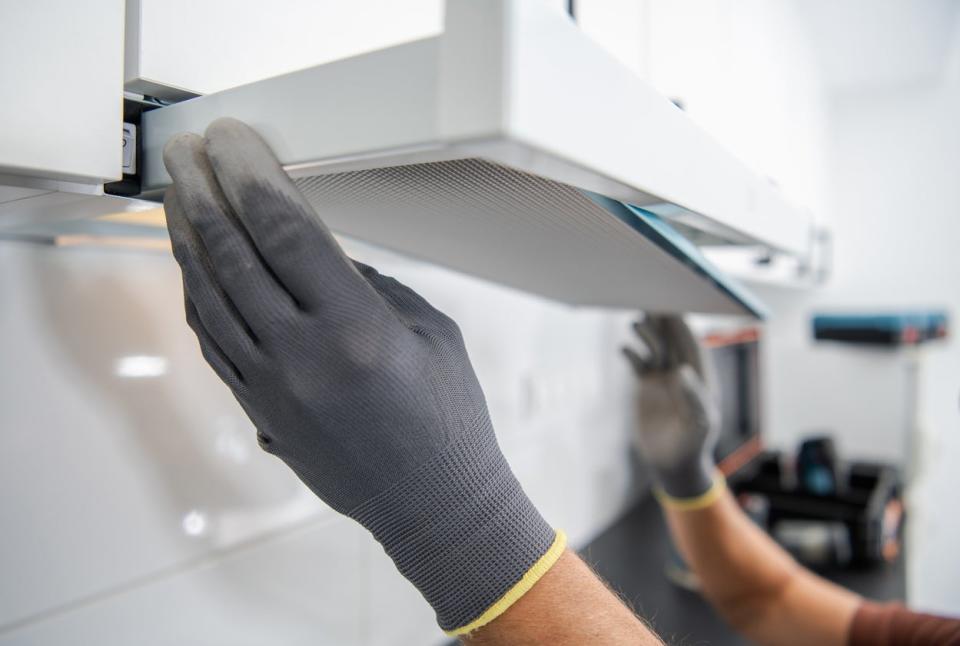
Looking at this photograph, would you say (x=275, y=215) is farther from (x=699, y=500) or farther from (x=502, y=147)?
(x=699, y=500)

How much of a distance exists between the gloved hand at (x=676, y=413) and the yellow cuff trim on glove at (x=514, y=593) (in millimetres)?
586

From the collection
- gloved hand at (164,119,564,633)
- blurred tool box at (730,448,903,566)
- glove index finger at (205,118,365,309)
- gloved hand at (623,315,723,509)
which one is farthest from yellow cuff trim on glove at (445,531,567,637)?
blurred tool box at (730,448,903,566)

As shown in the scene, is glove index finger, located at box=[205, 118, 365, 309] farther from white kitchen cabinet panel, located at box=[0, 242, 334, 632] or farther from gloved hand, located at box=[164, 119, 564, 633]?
white kitchen cabinet panel, located at box=[0, 242, 334, 632]

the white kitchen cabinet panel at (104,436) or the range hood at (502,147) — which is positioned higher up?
the range hood at (502,147)

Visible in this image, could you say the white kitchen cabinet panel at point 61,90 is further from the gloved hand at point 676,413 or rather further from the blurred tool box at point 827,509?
the blurred tool box at point 827,509

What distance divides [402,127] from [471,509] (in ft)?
0.75

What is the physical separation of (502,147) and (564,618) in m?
0.31

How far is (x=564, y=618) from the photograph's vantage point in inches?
14.8

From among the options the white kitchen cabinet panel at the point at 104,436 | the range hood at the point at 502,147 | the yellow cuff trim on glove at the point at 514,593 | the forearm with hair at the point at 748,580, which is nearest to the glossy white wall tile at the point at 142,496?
the white kitchen cabinet panel at the point at 104,436

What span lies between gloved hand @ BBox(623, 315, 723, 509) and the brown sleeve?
10.1 inches

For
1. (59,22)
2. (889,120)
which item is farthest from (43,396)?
(889,120)

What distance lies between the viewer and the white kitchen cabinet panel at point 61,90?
0.25 metres

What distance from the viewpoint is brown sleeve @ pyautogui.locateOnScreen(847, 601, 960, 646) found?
734 mm

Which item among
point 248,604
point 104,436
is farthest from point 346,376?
point 248,604
